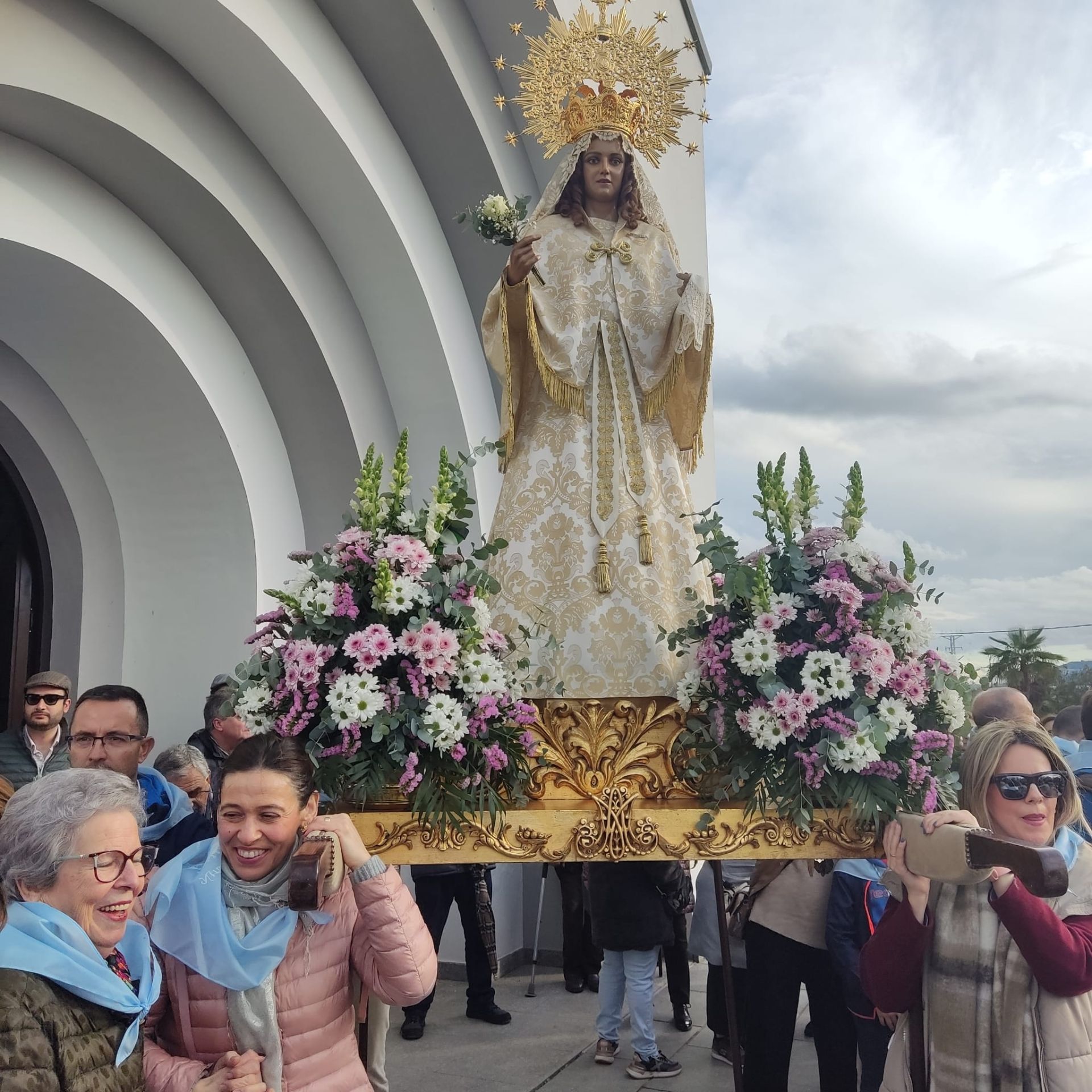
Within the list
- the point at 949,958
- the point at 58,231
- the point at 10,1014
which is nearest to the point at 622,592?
the point at 949,958

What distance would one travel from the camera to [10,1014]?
1666 millimetres

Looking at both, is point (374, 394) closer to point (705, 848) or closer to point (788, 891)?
point (788, 891)

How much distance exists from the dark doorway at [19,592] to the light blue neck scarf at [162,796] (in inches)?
146

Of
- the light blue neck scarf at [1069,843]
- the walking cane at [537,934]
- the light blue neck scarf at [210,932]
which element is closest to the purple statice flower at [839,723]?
the light blue neck scarf at [1069,843]

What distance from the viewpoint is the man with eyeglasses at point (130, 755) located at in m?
2.96

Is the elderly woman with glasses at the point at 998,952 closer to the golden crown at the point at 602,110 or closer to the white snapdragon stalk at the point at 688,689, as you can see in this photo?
the white snapdragon stalk at the point at 688,689

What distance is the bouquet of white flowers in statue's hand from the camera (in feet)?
12.0

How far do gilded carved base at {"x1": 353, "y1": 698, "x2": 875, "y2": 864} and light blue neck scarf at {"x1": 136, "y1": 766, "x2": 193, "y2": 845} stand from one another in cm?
75

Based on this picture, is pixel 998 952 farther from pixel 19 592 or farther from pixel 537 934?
pixel 19 592

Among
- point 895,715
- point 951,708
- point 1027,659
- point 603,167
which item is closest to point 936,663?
point 951,708

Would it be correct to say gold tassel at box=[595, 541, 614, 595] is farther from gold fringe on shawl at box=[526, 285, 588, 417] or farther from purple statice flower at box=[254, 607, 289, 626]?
purple statice flower at box=[254, 607, 289, 626]

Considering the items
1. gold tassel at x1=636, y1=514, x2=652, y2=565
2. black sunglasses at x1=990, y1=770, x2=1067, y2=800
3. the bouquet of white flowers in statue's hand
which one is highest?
the bouquet of white flowers in statue's hand

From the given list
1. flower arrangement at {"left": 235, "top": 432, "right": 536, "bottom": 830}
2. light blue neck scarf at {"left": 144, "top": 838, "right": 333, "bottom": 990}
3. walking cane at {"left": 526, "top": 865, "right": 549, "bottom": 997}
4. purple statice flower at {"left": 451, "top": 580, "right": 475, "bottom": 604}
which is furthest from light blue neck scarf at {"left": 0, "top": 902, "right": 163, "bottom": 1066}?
walking cane at {"left": 526, "top": 865, "right": 549, "bottom": 997}

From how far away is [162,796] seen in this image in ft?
10.3
